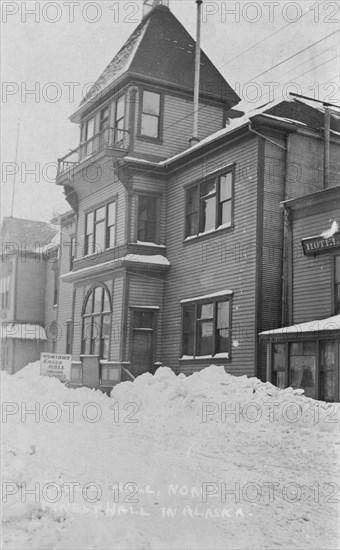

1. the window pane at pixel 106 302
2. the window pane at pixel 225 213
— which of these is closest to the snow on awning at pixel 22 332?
the window pane at pixel 106 302

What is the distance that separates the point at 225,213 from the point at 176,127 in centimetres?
556

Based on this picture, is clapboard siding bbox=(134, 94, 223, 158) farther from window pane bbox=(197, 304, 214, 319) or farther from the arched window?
window pane bbox=(197, 304, 214, 319)

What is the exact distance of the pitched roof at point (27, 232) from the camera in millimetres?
40844

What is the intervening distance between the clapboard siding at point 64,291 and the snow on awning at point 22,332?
189 inches

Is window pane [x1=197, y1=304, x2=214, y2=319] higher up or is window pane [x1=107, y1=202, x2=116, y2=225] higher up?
window pane [x1=107, y1=202, x2=116, y2=225]

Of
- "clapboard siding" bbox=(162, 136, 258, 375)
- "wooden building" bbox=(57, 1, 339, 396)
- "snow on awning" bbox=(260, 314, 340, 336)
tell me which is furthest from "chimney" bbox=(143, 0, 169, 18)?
"snow on awning" bbox=(260, 314, 340, 336)

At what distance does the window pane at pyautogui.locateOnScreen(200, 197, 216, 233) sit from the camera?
19.9 meters

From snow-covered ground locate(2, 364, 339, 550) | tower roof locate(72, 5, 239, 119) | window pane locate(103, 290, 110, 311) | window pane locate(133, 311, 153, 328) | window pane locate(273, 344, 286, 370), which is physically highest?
tower roof locate(72, 5, 239, 119)

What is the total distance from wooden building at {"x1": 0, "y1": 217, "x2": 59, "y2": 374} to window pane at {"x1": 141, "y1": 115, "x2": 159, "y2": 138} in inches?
583

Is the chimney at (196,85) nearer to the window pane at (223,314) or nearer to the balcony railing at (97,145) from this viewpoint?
the balcony railing at (97,145)

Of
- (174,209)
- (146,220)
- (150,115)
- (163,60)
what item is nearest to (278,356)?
(174,209)

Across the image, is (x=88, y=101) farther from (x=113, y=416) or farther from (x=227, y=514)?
(x=227, y=514)

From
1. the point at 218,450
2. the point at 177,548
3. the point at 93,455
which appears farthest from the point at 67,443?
the point at 177,548

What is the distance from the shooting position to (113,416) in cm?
1586
